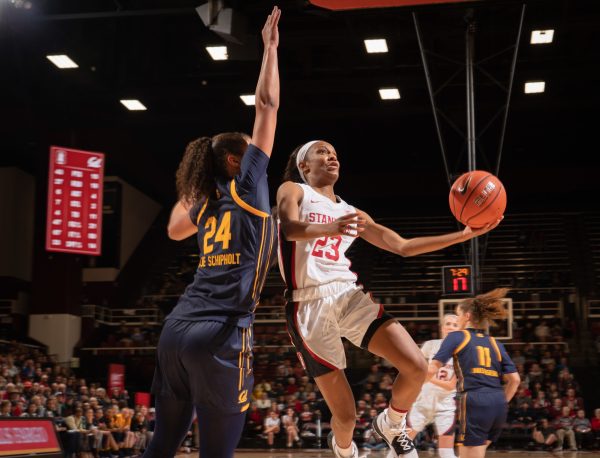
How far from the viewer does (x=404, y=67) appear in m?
17.3

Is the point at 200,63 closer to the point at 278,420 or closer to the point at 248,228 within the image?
the point at 278,420

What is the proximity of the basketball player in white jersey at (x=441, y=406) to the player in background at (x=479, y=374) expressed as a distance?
1.52m

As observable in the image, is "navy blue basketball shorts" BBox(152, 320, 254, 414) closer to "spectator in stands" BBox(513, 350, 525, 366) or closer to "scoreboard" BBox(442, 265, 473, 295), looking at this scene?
"scoreboard" BBox(442, 265, 473, 295)

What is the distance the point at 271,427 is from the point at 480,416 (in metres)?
9.69

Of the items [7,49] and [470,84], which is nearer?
[470,84]

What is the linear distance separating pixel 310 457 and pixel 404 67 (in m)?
8.60

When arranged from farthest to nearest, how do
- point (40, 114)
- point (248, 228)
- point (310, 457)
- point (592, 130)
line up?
point (592, 130) → point (40, 114) → point (310, 457) → point (248, 228)

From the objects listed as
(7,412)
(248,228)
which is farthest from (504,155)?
(248,228)

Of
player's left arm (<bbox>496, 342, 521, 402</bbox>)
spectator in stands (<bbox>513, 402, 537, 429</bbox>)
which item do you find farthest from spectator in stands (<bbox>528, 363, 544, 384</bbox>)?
player's left arm (<bbox>496, 342, 521, 402</bbox>)

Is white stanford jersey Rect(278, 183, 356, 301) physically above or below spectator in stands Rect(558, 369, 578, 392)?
above

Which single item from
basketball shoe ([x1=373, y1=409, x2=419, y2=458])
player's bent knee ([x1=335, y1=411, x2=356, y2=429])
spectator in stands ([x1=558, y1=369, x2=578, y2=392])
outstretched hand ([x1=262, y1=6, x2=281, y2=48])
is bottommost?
spectator in stands ([x1=558, y1=369, x2=578, y2=392])

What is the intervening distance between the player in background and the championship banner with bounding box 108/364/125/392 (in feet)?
39.6

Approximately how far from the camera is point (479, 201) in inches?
177

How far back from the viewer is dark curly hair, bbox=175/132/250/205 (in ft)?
10.3
